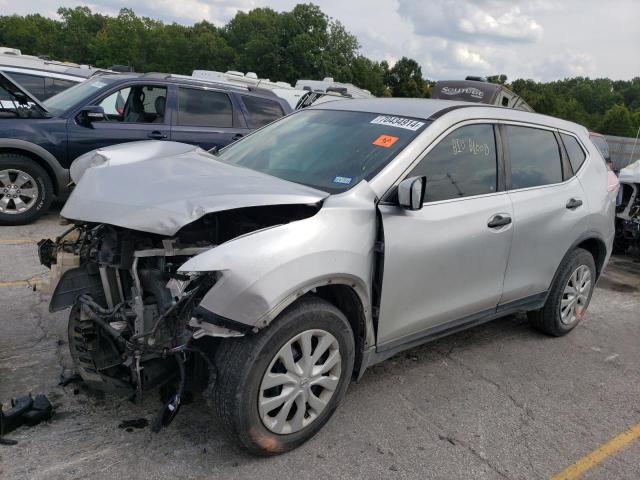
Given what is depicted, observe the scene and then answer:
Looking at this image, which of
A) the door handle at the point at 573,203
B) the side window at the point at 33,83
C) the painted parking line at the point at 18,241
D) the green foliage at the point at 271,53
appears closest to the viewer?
the door handle at the point at 573,203

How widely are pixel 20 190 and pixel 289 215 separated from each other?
4966mm

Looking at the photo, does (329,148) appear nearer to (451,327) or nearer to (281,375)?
(451,327)

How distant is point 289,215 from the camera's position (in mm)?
2945

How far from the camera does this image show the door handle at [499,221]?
11.8 ft

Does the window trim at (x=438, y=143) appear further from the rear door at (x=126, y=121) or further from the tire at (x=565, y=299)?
the rear door at (x=126, y=121)

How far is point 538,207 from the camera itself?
3990 mm

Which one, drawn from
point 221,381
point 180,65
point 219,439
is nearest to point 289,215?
point 221,381

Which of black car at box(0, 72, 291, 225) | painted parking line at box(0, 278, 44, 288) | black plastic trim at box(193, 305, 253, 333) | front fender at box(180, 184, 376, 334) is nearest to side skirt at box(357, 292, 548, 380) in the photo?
front fender at box(180, 184, 376, 334)

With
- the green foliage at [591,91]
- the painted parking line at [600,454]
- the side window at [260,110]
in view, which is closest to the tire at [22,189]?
the side window at [260,110]

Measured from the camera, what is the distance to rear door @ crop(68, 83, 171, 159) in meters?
6.82

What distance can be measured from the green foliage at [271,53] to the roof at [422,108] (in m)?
49.8

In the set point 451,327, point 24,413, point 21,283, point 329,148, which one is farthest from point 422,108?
point 21,283

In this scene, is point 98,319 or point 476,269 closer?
point 98,319

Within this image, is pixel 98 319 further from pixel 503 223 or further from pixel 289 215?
pixel 503 223
